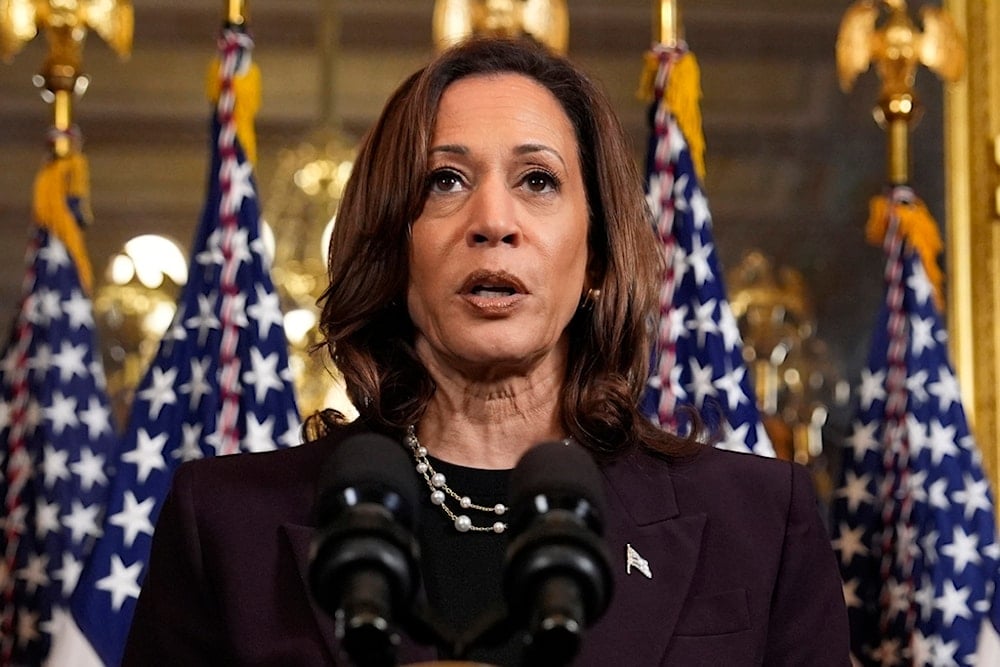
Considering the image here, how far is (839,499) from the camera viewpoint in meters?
4.26

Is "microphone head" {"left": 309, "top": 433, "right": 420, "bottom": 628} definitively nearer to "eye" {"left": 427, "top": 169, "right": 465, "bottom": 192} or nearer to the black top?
the black top

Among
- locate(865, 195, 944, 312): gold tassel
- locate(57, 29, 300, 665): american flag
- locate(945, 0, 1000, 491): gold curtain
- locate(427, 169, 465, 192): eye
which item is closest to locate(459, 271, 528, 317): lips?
locate(427, 169, 465, 192): eye

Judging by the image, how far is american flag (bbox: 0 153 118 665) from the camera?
150 inches

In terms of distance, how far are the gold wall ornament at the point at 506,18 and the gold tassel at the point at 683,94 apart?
10.5 inches

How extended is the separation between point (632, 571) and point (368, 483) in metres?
0.65

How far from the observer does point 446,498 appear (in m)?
1.88

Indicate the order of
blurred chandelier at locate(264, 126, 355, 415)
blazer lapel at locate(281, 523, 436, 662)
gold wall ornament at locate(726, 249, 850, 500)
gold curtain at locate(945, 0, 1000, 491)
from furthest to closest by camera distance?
blurred chandelier at locate(264, 126, 355, 415)
gold wall ornament at locate(726, 249, 850, 500)
gold curtain at locate(945, 0, 1000, 491)
blazer lapel at locate(281, 523, 436, 662)

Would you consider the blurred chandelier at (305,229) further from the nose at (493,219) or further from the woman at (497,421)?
the nose at (493,219)

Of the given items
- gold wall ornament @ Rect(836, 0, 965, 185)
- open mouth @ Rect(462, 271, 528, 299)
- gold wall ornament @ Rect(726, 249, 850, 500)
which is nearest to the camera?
open mouth @ Rect(462, 271, 528, 299)

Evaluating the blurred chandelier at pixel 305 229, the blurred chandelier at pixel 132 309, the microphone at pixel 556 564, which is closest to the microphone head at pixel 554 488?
the microphone at pixel 556 564

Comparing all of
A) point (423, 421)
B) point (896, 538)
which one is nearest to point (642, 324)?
point (423, 421)

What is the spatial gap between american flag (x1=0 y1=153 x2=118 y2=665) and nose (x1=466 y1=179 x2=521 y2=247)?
2214mm

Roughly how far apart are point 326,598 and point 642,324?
0.96 m

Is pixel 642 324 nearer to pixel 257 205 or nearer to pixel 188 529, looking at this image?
pixel 188 529
